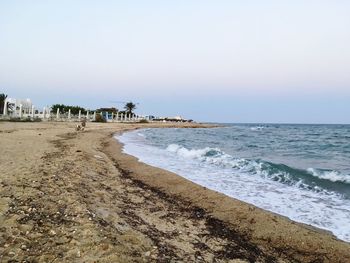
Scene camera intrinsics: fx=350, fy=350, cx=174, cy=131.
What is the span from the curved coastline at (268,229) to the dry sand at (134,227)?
0.02m

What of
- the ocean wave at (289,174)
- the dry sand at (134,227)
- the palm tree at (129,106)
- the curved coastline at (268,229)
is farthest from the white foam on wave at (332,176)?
the palm tree at (129,106)

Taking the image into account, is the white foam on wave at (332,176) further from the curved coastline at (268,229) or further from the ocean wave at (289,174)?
the curved coastline at (268,229)

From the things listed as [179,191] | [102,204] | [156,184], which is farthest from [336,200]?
[102,204]

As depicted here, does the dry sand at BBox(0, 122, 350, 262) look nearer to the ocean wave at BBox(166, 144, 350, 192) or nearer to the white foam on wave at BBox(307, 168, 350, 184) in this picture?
the ocean wave at BBox(166, 144, 350, 192)

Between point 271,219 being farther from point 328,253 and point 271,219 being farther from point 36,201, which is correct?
point 36,201

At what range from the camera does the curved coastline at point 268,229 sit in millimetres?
5172

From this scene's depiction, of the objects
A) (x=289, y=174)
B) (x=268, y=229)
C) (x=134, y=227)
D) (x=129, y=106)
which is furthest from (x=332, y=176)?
(x=129, y=106)

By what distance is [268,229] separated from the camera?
20.0 ft

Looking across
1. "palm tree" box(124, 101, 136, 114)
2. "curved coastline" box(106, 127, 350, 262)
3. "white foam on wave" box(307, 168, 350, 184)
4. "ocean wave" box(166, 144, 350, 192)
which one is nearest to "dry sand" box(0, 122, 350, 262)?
"curved coastline" box(106, 127, 350, 262)

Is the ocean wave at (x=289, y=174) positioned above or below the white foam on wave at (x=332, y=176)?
below

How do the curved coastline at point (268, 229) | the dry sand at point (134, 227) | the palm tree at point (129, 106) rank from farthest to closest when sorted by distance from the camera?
1. the palm tree at point (129, 106)
2. the curved coastline at point (268, 229)
3. the dry sand at point (134, 227)

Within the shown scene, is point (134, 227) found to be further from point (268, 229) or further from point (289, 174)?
point (289, 174)

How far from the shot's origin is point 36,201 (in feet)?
19.0

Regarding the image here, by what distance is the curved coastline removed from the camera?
5.17 metres
